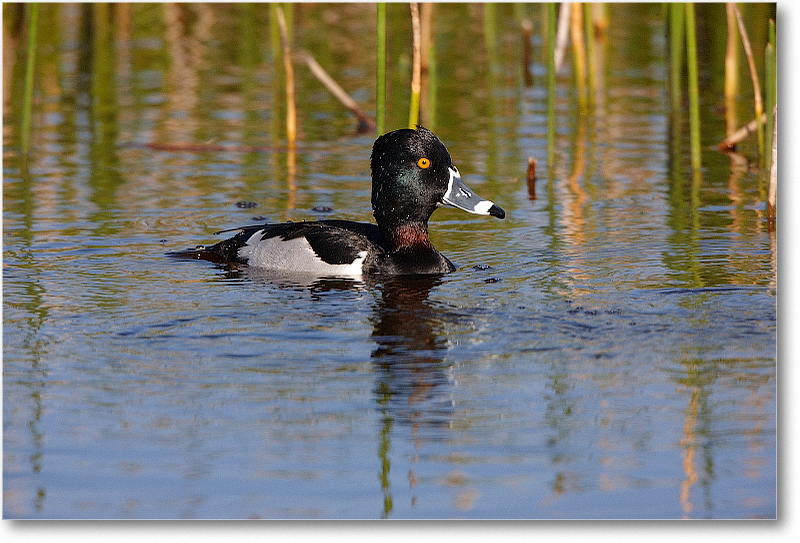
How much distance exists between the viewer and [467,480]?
5262 millimetres

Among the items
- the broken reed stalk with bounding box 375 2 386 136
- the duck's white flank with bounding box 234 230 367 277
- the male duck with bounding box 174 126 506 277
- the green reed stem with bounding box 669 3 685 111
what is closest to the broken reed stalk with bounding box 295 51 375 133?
the green reed stem with bounding box 669 3 685 111

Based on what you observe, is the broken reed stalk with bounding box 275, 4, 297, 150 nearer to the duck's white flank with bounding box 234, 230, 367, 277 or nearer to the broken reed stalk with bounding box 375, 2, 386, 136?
the broken reed stalk with bounding box 375, 2, 386, 136

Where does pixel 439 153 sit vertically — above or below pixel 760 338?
above

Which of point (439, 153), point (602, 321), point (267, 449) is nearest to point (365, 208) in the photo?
point (439, 153)

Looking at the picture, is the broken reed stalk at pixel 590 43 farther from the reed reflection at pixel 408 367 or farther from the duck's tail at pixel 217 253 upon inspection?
the reed reflection at pixel 408 367

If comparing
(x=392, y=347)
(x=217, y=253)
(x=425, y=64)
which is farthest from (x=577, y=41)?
(x=392, y=347)

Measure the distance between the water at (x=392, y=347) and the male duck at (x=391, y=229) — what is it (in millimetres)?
269

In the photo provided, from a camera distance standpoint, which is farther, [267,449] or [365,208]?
[365,208]

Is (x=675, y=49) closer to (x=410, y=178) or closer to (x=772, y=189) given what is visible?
(x=772, y=189)

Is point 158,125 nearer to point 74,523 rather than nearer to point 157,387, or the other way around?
point 157,387

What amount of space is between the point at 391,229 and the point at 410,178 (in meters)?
0.43

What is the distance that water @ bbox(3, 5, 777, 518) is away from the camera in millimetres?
5250

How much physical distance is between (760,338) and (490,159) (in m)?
6.87

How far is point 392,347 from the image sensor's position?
284 inches
